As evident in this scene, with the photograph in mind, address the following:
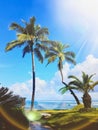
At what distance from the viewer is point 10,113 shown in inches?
817

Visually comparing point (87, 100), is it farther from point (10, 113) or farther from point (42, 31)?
point (10, 113)

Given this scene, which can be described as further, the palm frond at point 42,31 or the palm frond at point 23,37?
the palm frond at point 42,31

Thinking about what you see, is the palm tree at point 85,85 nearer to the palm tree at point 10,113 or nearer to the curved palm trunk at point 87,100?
the curved palm trunk at point 87,100

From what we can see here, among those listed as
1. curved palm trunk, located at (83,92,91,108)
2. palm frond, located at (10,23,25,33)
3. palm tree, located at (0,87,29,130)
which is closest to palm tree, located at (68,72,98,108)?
curved palm trunk, located at (83,92,91,108)

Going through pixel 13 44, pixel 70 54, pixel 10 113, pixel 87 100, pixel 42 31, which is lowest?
pixel 10 113

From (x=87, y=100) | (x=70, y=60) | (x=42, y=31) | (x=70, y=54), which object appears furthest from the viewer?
(x=70, y=54)

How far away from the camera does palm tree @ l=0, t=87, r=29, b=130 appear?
19930mm

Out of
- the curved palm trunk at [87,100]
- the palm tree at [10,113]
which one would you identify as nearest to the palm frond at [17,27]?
the curved palm trunk at [87,100]

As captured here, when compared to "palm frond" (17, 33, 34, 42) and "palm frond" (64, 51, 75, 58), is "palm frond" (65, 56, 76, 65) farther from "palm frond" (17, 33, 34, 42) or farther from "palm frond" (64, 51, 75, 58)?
"palm frond" (17, 33, 34, 42)

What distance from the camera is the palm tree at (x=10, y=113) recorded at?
785 inches

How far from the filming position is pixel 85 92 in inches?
1950

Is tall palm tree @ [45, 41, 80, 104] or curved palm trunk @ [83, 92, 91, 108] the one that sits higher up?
tall palm tree @ [45, 41, 80, 104]

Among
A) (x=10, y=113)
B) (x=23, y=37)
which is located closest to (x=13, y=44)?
(x=23, y=37)

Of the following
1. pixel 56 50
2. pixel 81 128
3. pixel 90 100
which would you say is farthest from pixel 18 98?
pixel 56 50
